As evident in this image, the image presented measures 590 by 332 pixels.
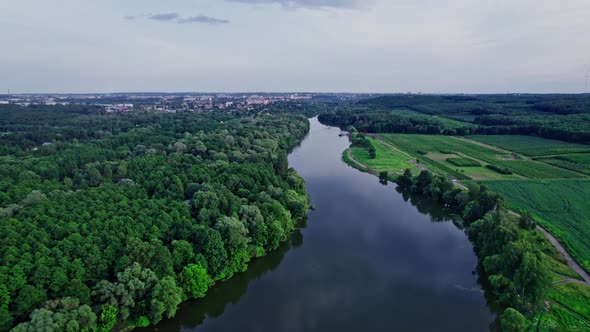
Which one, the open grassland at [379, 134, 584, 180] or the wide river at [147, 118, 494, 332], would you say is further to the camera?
the open grassland at [379, 134, 584, 180]

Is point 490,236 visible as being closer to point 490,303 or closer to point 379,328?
point 490,303

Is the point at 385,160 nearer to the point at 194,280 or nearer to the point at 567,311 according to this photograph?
the point at 567,311

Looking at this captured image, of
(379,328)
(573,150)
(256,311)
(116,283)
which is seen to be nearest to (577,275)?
(379,328)

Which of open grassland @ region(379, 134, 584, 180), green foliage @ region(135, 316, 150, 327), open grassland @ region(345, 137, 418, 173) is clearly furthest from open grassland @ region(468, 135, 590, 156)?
green foliage @ region(135, 316, 150, 327)

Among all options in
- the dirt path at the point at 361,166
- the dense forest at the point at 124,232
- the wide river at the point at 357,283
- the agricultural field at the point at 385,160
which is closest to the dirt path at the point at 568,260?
the wide river at the point at 357,283

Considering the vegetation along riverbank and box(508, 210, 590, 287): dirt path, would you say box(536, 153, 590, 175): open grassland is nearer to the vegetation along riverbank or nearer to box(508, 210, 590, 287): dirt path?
the vegetation along riverbank

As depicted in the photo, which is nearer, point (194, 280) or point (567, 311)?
point (567, 311)

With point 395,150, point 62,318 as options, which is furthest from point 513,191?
point 62,318

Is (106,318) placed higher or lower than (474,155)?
lower
